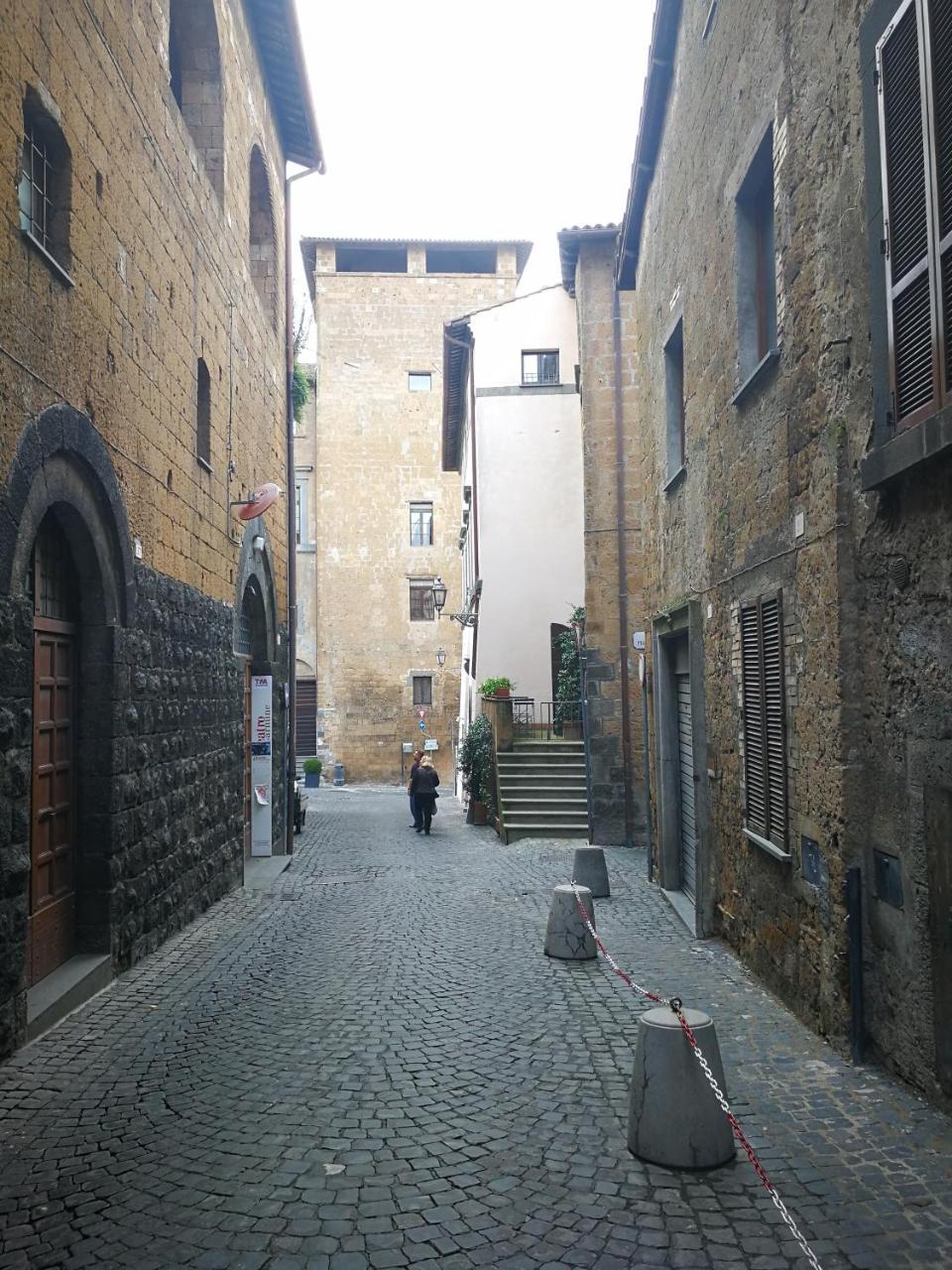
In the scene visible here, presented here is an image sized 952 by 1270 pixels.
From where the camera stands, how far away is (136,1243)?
137 inches

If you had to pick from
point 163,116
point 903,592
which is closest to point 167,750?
point 163,116

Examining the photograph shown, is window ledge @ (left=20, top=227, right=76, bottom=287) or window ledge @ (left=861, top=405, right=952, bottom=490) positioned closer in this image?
window ledge @ (left=861, top=405, right=952, bottom=490)

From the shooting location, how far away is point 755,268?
7.29 meters

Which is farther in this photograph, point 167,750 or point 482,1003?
point 167,750

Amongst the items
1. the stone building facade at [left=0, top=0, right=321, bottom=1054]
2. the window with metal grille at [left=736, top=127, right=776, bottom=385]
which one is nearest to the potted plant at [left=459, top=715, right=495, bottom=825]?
the stone building facade at [left=0, top=0, right=321, bottom=1054]

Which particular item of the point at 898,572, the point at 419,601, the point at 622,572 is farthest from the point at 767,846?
the point at 419,601

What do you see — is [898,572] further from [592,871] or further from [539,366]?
[539,366]

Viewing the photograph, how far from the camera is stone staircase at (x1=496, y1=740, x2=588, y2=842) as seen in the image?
1543cm

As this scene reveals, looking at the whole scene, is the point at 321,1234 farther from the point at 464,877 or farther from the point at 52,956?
the point at 464,877

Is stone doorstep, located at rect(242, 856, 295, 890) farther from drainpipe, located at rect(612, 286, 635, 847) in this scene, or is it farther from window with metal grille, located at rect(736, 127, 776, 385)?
window with metal grille, located at rect(736, 127, 776, 385)

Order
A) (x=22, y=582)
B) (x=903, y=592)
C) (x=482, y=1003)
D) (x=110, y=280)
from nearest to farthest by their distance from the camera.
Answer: (x=903, y=592) → (x=22, y=582) → (x=482, y=1003) → (x=110, y=280)

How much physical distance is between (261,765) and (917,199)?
1131cm

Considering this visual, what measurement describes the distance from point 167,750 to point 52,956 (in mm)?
2302

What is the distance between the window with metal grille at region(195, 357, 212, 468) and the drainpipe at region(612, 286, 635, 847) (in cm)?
682
